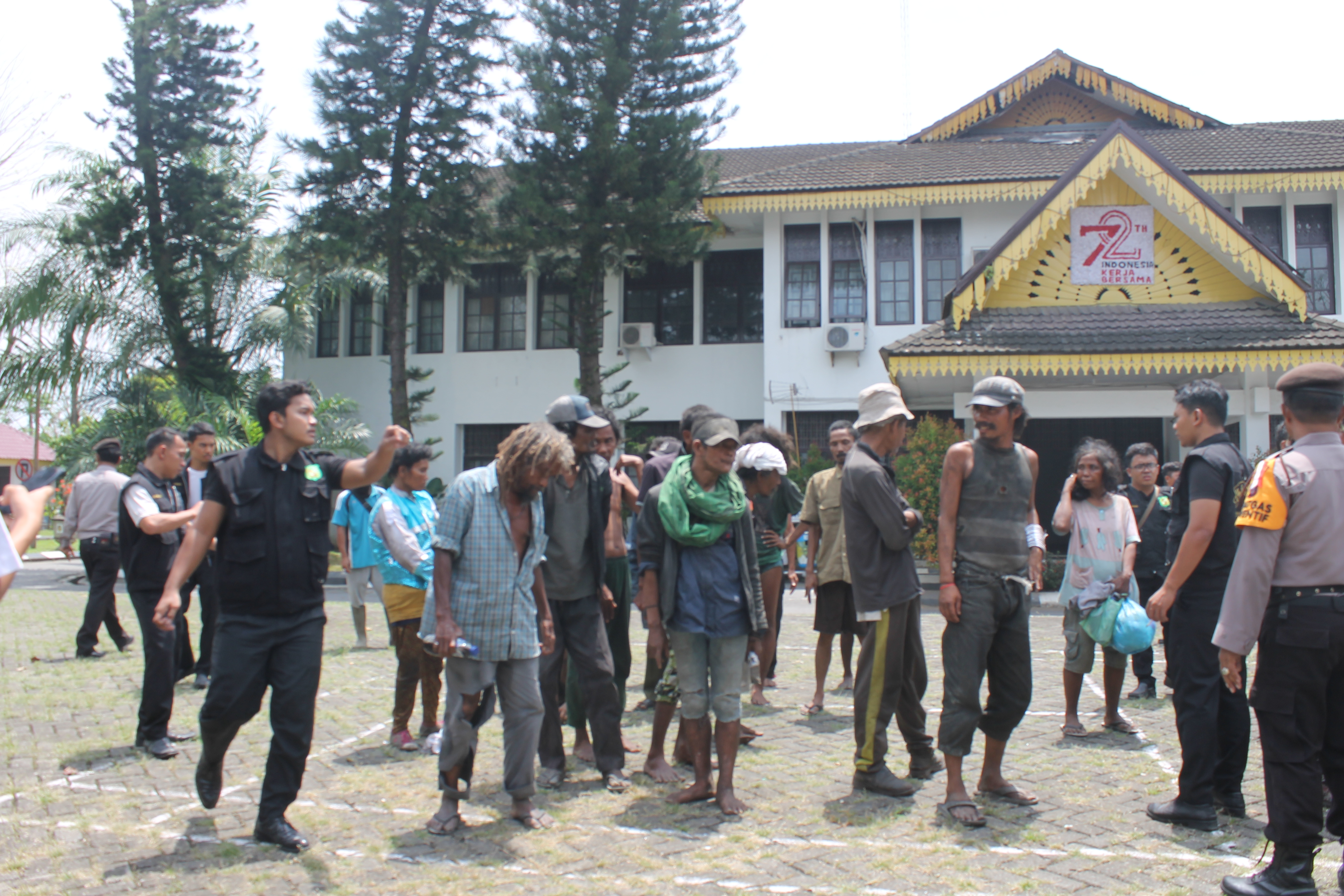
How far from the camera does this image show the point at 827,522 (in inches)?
288

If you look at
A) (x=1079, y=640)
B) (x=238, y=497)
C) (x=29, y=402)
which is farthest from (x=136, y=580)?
(x=29, y=402)

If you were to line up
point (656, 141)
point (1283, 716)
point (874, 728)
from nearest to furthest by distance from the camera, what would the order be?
point (1283, 716), point (874, 728), point (656, 141)

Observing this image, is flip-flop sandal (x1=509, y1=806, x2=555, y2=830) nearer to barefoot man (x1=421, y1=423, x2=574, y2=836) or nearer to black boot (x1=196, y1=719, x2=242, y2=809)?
barefoot man (x1=421, y1=423, x2=574, y2=836)

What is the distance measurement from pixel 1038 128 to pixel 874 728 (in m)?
20.3

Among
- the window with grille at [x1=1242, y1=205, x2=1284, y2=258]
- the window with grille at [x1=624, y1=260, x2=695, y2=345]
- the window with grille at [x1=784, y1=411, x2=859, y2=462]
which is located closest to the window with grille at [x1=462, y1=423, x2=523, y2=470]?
the window with grille at [x1=624, y1=260, x2=695, y2=345]

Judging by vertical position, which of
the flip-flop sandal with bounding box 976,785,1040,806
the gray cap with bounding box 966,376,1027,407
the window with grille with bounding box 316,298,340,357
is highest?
the window with grille with bounding box 316,298,340,357

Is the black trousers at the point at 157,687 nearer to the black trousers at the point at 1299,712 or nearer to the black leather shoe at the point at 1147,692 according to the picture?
the black trousers at the point at 1299,712

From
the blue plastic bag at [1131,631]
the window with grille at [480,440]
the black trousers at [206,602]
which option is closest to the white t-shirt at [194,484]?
the black trousers at [206,602]

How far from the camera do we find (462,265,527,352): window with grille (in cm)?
2295

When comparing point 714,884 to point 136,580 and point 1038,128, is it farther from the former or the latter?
point 1038,128

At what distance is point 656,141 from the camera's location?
18.9 m

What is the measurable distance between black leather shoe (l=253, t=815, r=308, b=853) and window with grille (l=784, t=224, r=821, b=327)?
17.0 meters

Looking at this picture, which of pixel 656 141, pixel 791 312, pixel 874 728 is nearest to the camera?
pixel 874 728

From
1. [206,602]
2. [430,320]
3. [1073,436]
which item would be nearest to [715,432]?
[206,602]
